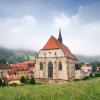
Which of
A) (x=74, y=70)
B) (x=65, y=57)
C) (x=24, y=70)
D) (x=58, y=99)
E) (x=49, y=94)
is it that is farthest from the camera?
(x=24, y=70)

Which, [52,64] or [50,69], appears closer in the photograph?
[52,64]

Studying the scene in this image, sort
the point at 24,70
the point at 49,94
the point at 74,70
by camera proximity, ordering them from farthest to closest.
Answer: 1. the point at 24,70
2. the point at 74,70
3. the point at 49,94

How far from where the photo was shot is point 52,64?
60.8 m

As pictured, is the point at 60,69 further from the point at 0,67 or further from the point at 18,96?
the point at 0,67

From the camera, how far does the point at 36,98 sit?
378 inches

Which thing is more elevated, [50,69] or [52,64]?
[52,64]

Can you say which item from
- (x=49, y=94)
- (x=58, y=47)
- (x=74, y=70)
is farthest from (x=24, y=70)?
(x=49, y=94)

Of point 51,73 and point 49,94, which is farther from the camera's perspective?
point 51,73

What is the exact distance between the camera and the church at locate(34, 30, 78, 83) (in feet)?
195

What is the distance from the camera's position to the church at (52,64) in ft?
195

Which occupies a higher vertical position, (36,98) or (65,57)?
(65,57)

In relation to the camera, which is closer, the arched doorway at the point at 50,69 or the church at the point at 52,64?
the church at the point at 52,64

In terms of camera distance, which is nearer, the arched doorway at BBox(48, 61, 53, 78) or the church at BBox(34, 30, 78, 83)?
the church at BBox(34, 30, 78, 83)

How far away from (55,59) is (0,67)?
6352cm
